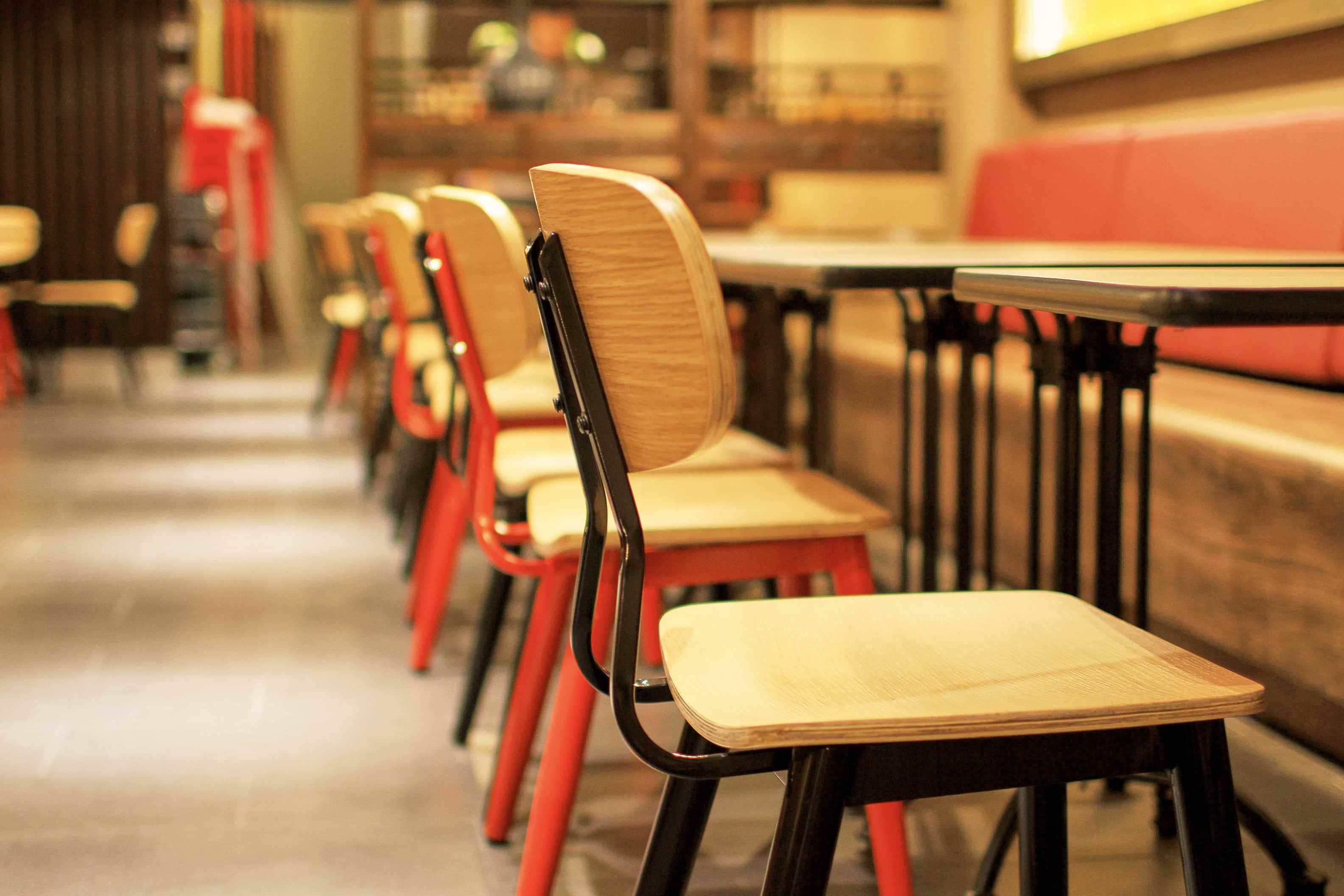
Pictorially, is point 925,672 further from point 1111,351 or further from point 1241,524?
point 1241,524

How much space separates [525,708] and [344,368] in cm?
539

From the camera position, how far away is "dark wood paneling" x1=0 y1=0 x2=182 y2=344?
10594 mm

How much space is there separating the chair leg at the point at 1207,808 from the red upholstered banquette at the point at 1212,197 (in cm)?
156

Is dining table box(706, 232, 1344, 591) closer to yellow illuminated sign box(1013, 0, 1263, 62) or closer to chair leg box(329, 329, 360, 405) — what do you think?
yellow illuminated sign box(1013, 0, 1263, 62)

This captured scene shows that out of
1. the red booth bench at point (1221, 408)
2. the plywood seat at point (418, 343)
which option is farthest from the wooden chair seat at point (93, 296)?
the red booth bench at point (1221, 408)

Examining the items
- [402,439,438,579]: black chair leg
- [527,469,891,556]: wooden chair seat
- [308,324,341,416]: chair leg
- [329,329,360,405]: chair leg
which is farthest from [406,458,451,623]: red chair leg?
[329,329,360,405]: chair leg

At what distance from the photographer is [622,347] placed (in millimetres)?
999

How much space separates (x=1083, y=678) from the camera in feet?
3.31

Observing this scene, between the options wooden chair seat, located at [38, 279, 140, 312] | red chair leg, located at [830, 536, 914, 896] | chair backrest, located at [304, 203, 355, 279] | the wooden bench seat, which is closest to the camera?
red chair leg, located at [830, 536, 914, 896]

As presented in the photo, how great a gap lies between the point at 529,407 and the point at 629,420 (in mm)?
1509

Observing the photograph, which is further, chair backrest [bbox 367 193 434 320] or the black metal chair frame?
chair backrest [bbox 367 193 434 320]

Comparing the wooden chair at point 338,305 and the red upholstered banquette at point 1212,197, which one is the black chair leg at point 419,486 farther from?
the wooden chair at point 338,305

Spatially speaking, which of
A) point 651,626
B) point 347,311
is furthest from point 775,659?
point 347,311

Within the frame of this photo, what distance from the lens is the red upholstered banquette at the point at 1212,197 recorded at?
292 cm
